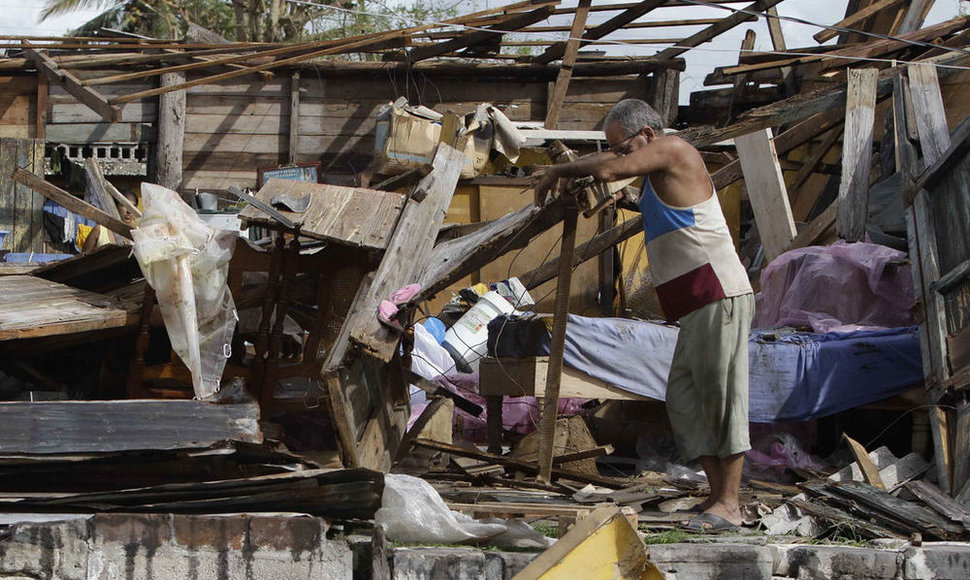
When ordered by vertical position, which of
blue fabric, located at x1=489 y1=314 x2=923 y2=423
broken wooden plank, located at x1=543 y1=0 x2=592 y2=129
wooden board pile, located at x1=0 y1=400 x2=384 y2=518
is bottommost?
wooden board pile, located at x1=0 y1=400 x2=384 y2=518

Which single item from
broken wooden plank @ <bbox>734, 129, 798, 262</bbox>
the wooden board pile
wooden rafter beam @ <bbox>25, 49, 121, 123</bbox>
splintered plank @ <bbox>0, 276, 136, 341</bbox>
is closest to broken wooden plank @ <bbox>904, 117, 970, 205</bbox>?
broken wooden plank @ <bbox>734, 129, 798, 262</bbox>

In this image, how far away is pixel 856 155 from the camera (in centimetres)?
836

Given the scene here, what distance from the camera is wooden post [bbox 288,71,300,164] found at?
11.4 metres

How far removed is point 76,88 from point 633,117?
707cm

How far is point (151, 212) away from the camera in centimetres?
578

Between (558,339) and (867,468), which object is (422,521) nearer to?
(558,339)

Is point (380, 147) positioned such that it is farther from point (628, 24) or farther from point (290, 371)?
point (290, 371)

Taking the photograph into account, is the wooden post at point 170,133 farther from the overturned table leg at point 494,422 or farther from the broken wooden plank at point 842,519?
the broken wooden plank at point 842,519

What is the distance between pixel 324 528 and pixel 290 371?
6.63ft

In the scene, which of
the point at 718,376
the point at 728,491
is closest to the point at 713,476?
the point at 728,491

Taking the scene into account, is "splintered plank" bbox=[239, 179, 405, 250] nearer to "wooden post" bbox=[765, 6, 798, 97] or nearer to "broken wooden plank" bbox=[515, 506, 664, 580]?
"broken wooden plank" bbox=[515, 506, 664, 580]

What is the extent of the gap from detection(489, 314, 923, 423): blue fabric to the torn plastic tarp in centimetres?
182

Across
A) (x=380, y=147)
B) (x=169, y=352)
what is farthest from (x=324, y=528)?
(x=380, y=147)

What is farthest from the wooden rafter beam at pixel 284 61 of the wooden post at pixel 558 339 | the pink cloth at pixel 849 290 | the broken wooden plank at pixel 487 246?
the wooden post at pixel 558 339
